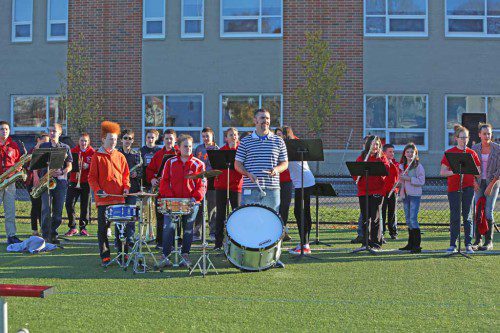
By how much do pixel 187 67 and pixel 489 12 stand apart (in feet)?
37.7

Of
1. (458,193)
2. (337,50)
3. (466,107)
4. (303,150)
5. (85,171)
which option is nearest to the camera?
(303,150)

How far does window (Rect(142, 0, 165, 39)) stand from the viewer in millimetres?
25344

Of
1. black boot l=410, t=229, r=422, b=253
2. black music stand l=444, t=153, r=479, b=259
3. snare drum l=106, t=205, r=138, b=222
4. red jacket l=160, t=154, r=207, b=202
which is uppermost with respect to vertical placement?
black music stand l=444, t=153, r=479, b=259

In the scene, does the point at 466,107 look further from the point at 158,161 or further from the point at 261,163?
the point at 261,163

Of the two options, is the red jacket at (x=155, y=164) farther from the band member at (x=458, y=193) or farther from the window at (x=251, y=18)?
the window at (x=251, y=18)

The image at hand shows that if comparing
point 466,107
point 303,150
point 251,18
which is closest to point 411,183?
point 303,150

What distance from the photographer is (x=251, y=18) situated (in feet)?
82.6

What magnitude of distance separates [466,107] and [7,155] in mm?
18228

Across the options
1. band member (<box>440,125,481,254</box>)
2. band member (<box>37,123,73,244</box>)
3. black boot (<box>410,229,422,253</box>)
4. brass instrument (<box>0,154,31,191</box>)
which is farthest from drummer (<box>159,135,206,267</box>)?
band member (<box>440,125,481,254</box>)

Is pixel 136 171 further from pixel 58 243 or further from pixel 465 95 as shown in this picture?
pixel 465 95

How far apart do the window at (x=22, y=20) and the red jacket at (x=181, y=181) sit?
1844 cm

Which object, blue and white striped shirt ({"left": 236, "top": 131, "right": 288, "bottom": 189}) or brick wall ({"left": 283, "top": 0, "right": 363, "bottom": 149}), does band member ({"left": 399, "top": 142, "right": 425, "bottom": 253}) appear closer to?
blue and white striped shirt ({"left": 236, "top": 131, "right": 288, "bottom": 189})

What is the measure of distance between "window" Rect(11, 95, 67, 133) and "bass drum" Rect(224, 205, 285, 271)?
60.3ft

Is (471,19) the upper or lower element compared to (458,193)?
upper
